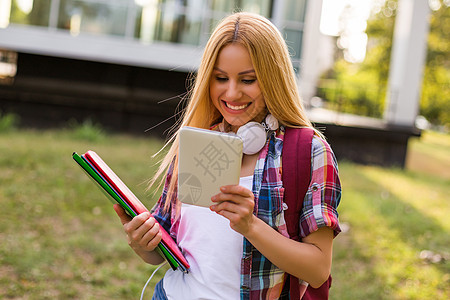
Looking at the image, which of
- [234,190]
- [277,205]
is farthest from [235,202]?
[277,205]

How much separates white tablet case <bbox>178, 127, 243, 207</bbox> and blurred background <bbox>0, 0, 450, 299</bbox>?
1796 mm

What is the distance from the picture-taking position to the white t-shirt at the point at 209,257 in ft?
4.87

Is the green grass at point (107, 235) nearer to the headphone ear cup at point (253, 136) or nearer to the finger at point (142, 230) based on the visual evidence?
the finger at point (142, 230)

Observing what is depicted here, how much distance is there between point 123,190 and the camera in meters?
1.45

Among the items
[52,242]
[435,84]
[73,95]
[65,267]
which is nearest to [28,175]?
[52,242]

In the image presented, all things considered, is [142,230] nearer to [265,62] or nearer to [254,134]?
[254,134]

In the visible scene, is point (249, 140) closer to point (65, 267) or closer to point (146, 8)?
point (65, 267)

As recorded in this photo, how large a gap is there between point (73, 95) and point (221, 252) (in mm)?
9689

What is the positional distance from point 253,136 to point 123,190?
387mm

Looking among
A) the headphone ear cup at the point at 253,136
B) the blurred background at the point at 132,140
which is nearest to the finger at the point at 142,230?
the headphone ear cup at the point at 253,136

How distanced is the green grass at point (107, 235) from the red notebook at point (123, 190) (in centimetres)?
250

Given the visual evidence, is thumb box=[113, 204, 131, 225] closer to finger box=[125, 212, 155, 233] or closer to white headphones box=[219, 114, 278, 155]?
finger box=[125, 212, 155, 233]

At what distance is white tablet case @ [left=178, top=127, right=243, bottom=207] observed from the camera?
124 cm

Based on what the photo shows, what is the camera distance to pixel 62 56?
1076 cm
